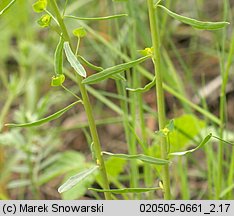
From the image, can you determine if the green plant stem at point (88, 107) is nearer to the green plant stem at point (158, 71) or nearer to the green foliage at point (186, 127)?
the green plant stem at point (158, 71)

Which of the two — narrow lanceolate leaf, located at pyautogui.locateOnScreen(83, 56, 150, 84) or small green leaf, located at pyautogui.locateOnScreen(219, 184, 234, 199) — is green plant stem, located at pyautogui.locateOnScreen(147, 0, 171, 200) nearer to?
narrow lanceolate leaf, located at pyautogui.locateOnScreen(83, 56, 150, 84)

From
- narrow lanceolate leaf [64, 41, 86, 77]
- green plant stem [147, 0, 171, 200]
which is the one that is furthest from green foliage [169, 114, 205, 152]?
narrow lanceolate leaf [64, 41, 86, 77]

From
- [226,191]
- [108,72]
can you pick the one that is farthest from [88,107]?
[226,191]

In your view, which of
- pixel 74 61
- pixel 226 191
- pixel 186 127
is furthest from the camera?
pixel 186 127

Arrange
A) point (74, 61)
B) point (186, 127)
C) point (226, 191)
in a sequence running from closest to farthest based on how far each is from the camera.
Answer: point (74, 61) < point (226, 191) < point (186, 127)

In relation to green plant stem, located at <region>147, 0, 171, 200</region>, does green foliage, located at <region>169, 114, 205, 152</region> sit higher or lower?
higher

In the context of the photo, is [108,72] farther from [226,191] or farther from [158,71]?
[226,191]

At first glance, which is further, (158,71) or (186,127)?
(186,127)

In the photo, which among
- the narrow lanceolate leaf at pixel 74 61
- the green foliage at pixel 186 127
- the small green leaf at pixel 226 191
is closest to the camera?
the narrow lanceolate leaf at pixel 74 61

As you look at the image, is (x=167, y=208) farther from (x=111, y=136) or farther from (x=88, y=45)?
(x=88, y=45)

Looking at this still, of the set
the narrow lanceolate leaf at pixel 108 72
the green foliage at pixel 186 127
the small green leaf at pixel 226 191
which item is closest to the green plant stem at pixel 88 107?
the narrow lanceolate leaf at pixel 108 72

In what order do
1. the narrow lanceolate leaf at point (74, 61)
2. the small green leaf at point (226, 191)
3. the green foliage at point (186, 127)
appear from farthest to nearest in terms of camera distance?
1. the green foliage at point (186, 127)
2. the small green leaf at point (226, 191)
3. the narrow lanceolate leaf at point (74, 61)
